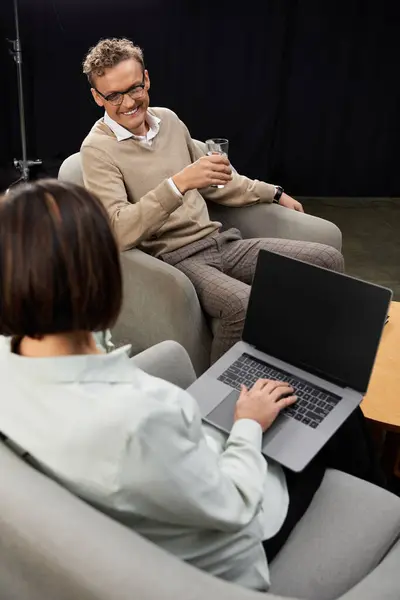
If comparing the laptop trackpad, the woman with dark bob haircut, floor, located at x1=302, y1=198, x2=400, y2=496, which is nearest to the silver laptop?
the laptop trackpad

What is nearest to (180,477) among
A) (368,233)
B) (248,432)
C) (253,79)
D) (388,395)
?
(248,432)

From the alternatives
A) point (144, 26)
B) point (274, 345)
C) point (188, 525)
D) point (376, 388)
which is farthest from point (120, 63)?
point (144, 26)

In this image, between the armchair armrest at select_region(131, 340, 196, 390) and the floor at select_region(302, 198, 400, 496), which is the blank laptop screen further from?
the floor at select_region(302, 198, 400, 496)

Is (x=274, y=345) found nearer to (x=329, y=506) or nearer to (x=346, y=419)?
(x=346, y=419)

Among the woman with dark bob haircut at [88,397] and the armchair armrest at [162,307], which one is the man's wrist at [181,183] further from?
the woman with dark bob haircut at [88,397]

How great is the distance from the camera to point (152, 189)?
223cm

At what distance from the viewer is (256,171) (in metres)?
4.36

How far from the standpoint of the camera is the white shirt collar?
2.21 m

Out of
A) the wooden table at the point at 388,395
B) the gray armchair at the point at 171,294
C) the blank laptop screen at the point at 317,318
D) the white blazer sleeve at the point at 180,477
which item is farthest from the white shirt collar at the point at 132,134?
the white blazer sleeve at the point at 180,477

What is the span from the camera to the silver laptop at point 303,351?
137cm

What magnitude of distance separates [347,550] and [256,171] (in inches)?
135

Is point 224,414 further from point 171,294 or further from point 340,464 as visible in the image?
point 171,294

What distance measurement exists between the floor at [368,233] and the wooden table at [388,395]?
1231 millimetres

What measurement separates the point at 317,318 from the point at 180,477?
28.3 inches
